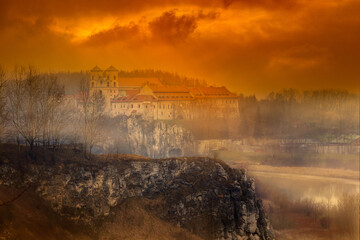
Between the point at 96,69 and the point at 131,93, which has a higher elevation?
the point at 96,69

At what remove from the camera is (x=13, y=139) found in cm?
1962

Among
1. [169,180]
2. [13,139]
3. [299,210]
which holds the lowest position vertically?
[299,210]

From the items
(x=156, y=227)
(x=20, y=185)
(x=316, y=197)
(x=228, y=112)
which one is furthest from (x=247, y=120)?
(x=20, y=185)

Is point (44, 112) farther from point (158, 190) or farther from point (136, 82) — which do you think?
point (158, 190)

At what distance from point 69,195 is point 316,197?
10165 mm

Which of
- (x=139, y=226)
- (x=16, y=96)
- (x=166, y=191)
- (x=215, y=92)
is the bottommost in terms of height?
(x=139, y=226)

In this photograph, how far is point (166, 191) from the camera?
18656 millimetres

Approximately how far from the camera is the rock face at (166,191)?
56.1ft

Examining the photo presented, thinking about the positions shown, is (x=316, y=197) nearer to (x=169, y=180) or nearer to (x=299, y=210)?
(x=299, y=210)

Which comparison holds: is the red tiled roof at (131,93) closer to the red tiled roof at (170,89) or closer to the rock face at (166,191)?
the red tiled roof at (170,89)

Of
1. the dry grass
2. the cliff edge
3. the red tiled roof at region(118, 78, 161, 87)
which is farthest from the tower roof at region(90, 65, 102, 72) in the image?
the dry grass

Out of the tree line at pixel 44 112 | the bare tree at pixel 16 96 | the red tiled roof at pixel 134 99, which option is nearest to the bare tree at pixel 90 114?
the tree line at pixel 44 112

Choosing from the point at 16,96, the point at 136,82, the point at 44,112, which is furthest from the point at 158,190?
the point at 16,96

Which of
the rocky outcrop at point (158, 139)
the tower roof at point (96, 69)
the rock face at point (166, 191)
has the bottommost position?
the rock face at point (166, 191)
